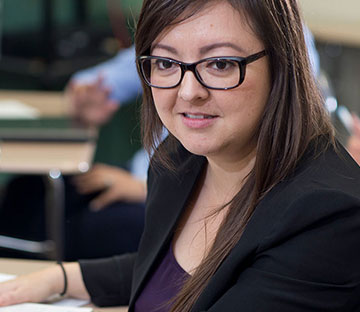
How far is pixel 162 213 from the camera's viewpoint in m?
1.26

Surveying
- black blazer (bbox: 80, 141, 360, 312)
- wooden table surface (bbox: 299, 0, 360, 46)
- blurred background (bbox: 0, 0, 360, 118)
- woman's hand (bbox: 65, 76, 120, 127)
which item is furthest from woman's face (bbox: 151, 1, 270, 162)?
wooden table surface (bbox: 299, 0, 360, 46)

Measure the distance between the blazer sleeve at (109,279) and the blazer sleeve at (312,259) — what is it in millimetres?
457

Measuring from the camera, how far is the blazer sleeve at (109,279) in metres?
1.32

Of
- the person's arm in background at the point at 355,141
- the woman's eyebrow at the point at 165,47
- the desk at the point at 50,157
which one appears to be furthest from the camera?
the desk at the point at 50,157

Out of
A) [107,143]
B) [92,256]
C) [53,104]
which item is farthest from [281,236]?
[107,143]

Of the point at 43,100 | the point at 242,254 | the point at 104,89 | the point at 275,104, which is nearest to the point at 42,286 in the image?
the point at 242,254

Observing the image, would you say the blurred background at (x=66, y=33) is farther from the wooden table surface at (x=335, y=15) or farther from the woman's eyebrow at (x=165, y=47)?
the woman's eyebrow at (x=165, y=47)

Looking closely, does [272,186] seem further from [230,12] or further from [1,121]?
[1,121]

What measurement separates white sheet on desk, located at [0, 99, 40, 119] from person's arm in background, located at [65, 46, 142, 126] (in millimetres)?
333

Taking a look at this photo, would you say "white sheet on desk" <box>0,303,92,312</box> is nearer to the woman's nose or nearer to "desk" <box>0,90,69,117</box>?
the woman's nose

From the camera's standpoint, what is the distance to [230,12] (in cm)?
96

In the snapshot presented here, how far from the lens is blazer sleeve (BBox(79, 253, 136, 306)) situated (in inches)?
52.0

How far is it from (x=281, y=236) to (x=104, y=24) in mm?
3381

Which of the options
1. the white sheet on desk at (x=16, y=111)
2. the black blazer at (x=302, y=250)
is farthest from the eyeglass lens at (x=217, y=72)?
the white sheet on desk at (x=16, y=111)
